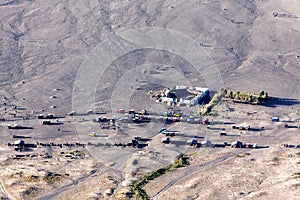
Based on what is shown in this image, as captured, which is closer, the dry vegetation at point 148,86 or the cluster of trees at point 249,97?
the dry vegetation at point 148,86

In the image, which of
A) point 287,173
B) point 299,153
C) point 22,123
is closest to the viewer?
point 287,173

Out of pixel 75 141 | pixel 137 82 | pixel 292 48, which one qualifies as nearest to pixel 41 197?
pixel 75 141

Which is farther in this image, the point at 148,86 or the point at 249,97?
the point at 148,86

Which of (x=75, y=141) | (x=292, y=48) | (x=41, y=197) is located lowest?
(x=41, y=197)

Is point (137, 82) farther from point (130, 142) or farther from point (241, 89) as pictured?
point (130, 142)

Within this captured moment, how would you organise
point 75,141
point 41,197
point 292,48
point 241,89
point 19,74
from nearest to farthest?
point 41,197
point 75,141
point 241,89
point 19,74
point 292,48

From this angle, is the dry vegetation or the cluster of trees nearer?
the dry vegetation

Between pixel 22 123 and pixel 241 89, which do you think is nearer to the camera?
pixel 22 123

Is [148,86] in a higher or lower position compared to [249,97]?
higher

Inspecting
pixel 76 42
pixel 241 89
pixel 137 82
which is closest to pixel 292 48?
pixel 241 89

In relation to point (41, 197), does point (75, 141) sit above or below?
above
